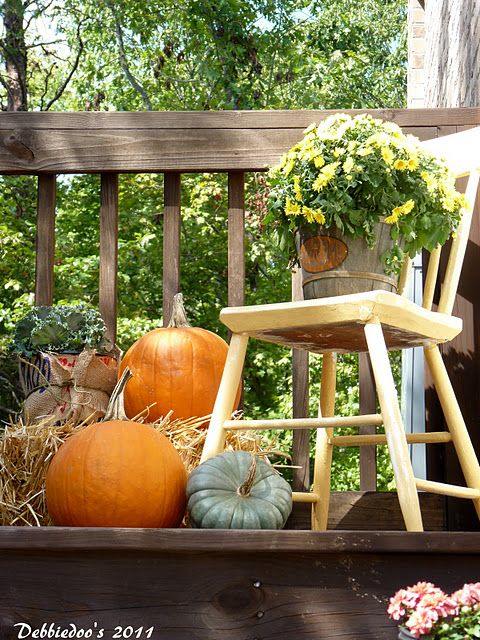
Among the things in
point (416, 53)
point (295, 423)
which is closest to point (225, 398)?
point (295, 423)

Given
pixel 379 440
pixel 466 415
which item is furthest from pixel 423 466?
pixel 379 440

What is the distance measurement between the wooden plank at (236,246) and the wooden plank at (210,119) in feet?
0.49

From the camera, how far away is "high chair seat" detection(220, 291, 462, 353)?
159cm

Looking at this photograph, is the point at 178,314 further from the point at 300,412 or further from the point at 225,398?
the point at 225,398

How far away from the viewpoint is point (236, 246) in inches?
87.0

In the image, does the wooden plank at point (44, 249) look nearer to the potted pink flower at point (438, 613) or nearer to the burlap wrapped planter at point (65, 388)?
the burlap wrapped planter at point (65, 388)

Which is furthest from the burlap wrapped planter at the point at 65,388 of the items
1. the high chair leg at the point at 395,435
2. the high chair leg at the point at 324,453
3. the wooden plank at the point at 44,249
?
the high chair leg at the point at 395,435

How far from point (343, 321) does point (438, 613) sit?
0.65m

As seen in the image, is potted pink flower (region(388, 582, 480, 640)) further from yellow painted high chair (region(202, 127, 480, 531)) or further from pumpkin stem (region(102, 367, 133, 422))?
pumpkin stem (region(102, 367, 133, 422))

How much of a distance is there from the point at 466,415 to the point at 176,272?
83 centimetres

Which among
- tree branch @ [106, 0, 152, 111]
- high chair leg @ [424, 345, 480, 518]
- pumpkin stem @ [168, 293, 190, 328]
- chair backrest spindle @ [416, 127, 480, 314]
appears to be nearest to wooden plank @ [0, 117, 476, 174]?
chair backrest spindle @ [416, 127, 480, 314]

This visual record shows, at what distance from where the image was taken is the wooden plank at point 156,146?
221cm

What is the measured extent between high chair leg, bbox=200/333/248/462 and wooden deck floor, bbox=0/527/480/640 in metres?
0.43

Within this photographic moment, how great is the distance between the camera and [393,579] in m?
1.30
